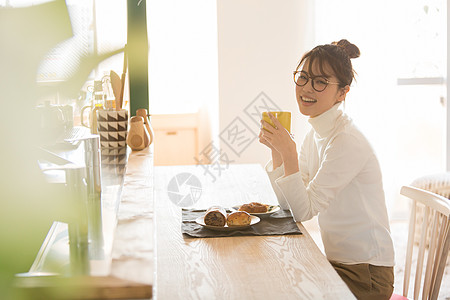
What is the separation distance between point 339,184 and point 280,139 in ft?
0.77

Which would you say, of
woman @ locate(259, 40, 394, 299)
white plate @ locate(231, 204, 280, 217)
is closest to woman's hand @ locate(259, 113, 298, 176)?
woman @ locate(259, 40, 394, 299)

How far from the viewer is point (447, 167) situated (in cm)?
430

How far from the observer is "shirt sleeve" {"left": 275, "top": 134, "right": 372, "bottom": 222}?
1.75m

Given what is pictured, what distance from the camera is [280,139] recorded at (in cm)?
179

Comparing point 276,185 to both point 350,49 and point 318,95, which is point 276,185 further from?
point 350,49

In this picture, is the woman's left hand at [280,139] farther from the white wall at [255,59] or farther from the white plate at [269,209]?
the white wall at [255,59]

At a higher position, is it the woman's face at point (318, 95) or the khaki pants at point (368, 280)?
the woman's face at point (318, 95)

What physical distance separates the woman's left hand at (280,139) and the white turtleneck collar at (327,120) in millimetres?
147

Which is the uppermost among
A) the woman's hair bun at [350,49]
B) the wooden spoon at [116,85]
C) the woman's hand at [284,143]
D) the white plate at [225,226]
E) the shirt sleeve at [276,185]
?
the woman's hair bun at [350,49]

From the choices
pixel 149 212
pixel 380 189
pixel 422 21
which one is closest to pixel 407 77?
pixel 422 21

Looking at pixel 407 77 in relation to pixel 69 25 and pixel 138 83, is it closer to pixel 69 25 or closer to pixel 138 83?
pixel 138 83

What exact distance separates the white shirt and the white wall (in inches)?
93.9

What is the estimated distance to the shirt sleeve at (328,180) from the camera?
69.1 inches

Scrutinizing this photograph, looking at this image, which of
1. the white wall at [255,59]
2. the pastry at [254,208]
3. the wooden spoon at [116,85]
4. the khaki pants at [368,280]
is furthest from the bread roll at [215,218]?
the white wall at [255,59]
